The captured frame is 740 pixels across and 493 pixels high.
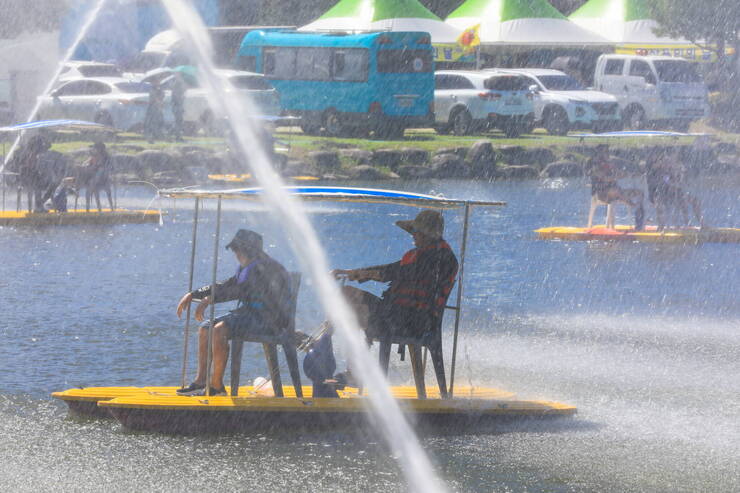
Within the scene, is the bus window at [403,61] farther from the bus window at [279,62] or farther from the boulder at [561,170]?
the boulder at [561,170]

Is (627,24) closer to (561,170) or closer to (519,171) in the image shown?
(561,170)

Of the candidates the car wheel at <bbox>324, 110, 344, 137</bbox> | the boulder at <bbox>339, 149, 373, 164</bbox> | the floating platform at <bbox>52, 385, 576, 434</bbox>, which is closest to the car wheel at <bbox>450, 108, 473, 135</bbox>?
the car wheel at <bbox>324, 110, 344, 137</bbox>

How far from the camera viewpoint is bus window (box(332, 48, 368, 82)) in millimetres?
37219

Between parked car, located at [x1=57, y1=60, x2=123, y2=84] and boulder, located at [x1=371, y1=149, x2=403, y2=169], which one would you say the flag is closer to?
boulder, located at [x1=371, y1=149, x2=403, y2=169]

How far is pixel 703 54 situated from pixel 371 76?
650 inches

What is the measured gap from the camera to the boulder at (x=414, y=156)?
3400 centimetres

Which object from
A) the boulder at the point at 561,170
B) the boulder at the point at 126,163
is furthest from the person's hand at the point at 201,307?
the boulder at the point at 561,170

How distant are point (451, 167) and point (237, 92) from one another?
615cm

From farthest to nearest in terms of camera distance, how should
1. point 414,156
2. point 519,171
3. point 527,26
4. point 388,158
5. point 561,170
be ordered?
point 527,26, point 561,170, point 519,171, point 414,156, point 388,158

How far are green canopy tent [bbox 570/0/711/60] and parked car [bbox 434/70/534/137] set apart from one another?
6.70m

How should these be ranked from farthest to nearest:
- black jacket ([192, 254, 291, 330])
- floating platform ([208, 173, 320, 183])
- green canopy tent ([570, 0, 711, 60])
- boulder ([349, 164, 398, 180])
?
green canopy tent ([570, 0, 711, 60]), boulder ([349, 164, 398, 180]), floating platform ([208, 173, 320, 183]), black jacket ([192, 254, 291, 330])

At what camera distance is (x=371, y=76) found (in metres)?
37.0

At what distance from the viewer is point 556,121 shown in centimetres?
4031

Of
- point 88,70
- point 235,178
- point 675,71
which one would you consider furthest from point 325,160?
point 675,71
